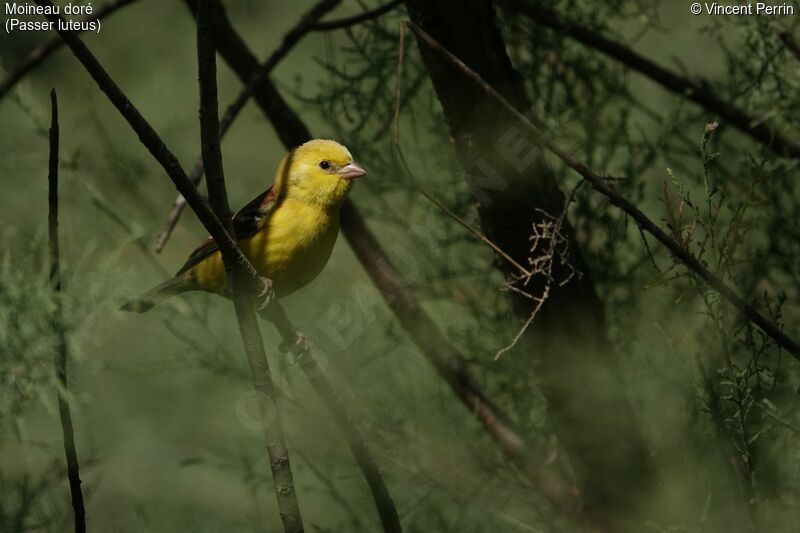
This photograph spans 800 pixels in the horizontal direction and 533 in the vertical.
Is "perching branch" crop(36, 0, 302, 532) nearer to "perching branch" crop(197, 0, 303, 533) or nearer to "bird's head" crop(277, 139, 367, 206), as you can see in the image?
"perching branch" crop(197, 0, 303, 533)

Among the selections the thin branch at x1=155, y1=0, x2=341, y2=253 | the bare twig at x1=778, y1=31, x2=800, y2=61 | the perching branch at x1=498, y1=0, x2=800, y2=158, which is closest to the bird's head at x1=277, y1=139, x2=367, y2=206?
the thin branch at x1=155, y1=0, x2=341, y2=253

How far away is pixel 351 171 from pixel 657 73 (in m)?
1.12

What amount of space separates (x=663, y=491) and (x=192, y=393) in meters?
2.21

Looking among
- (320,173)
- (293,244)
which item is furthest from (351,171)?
(293,244)

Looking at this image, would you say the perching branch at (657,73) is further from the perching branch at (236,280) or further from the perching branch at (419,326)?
the perching branch at (236,280)

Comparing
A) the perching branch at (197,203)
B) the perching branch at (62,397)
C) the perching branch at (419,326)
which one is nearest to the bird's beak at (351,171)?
the perching branch at (419,326)

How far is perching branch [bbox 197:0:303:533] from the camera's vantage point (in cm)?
202

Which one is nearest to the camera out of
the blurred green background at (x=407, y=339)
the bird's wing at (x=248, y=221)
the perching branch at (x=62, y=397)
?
the perching branch at (x=62, y=397)

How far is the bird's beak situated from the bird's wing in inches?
10.1

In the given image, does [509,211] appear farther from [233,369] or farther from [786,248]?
[233,369]

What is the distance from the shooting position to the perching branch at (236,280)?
6.62 ft

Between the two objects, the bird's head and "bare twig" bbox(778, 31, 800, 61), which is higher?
the bird's head

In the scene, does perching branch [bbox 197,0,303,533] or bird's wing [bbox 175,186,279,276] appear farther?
bird's wing [bbox 175,186,279,276]

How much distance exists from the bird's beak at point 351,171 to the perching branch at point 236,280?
1.37m
